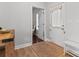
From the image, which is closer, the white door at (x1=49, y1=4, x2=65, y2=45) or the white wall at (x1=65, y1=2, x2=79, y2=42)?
the white wall at (x1=65, y1=2, x2=79, y2=42)

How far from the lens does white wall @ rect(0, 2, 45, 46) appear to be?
3608mm

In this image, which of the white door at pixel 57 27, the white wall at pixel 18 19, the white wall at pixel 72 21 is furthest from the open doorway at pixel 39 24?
the white wall at pixel 72 21

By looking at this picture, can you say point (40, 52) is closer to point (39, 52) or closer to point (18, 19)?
point (39, 52)

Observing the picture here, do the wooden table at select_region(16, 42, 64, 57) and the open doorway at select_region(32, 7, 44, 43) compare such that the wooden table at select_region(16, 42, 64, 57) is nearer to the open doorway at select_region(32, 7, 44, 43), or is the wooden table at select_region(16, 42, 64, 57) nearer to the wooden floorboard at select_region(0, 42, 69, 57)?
the wooden floorboard at select_region(0, 42, 69, 57)

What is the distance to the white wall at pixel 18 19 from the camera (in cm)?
361

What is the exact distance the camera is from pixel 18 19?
160 inches

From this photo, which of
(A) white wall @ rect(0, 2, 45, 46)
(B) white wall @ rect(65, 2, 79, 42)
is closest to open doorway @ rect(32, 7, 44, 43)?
(A) white wall @ rect(0, 2, 45, 46)

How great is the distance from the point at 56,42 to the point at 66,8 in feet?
6.02

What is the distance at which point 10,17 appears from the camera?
378 centimetres

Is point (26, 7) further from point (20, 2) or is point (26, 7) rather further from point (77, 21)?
point (77, 21)

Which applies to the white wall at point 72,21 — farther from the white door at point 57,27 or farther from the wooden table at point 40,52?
the wooden table at point 40,52

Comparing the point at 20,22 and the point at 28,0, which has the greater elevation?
the point at 28,0

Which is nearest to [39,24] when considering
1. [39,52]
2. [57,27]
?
[57,27]

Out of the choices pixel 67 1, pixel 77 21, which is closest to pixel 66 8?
pixel 67 1
